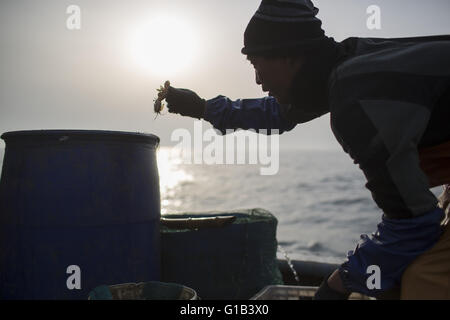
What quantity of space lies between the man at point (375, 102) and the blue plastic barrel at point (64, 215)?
1149 millimetres

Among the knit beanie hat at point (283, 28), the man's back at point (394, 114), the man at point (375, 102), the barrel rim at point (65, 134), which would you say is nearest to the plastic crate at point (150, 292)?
the man at point (375, 102)

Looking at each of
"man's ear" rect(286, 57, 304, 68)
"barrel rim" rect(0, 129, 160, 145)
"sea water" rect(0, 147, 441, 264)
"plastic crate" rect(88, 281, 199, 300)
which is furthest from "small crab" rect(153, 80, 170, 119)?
"sea water" rect(0, 147, 441, 264)

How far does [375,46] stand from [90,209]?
176 centimetres

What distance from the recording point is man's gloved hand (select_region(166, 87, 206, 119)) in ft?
8.37

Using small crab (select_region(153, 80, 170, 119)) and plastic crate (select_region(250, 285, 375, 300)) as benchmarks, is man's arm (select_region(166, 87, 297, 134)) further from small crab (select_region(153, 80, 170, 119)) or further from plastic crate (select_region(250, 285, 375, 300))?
plastic crate (select_region(250, 285, 375, 300))

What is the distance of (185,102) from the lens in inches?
100

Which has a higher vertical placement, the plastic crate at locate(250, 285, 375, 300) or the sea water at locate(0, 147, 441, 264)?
the plastic crate at locate(250, 285, 375, 300)

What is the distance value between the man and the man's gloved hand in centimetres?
74

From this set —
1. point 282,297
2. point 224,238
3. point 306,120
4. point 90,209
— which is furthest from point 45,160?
point 282,297

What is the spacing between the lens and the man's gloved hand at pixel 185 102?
2551mm

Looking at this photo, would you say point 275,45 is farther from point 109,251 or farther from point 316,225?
point 316,225

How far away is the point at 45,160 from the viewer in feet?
7.65

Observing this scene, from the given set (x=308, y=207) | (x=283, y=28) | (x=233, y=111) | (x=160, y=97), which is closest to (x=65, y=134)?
(x=160, y=97)

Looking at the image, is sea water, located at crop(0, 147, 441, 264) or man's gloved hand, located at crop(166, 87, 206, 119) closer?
man's gloved hand, located at crop(166, 87, 206, 119)
